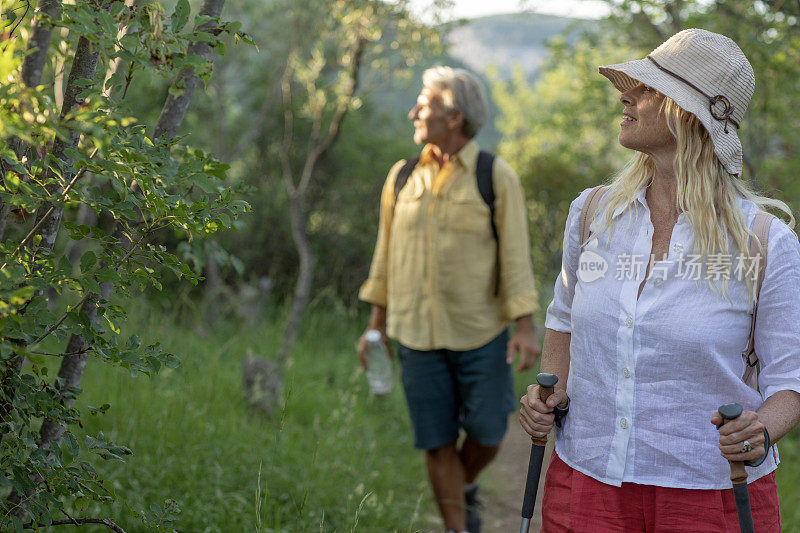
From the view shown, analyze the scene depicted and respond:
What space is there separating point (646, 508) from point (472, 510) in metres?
2.38

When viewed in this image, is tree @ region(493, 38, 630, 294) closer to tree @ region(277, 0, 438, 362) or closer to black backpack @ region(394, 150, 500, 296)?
tree @ region(277, 0, 438, 362)

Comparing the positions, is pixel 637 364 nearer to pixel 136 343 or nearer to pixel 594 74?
pixel 136 343

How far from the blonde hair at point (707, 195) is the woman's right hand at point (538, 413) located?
0.49 m

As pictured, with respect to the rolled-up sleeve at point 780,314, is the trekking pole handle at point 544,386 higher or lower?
lower

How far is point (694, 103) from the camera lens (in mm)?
2025

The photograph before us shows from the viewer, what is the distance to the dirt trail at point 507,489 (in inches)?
189

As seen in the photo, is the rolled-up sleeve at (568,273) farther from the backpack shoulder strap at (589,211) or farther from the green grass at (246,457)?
the green grass at (246,457)

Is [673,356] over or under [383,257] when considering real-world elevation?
over

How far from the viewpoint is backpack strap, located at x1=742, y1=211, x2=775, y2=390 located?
197 cm

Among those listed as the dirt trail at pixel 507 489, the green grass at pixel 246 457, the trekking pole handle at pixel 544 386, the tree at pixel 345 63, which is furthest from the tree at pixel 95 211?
the tree at pixel 345 63

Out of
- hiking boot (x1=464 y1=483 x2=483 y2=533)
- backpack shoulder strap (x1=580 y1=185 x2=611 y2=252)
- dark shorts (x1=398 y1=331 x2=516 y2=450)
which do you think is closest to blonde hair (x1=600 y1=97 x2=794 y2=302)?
backpack shoulder strap (x1=580 y1=185 x2=611 y2=252)

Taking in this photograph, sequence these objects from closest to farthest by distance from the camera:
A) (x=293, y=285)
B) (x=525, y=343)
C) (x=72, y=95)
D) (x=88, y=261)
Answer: (x=88, y=261)
(x=72, y=95)
(x=525, y=343)
(x=293, y=285)

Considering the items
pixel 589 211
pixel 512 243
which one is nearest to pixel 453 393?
pixel 512 243

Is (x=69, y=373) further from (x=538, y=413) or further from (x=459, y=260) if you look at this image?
(x=459, y=260)
